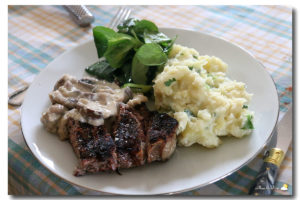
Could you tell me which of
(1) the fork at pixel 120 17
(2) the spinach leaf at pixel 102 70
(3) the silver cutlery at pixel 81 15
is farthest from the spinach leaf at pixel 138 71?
(3) the silver cutlery at pixel 81 15

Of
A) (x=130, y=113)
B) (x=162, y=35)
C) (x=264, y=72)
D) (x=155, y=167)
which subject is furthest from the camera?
(x=162, y=35)

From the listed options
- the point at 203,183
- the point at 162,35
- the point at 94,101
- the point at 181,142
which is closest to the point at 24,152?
the point at 94,101

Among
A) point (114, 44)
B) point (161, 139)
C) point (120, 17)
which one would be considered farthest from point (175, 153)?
point (120, 17)

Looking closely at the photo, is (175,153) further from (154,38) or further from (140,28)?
(140,28)

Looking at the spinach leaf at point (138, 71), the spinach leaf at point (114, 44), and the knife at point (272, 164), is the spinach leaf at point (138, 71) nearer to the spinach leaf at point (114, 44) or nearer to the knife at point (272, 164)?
the spinach leaf at point (114, 44)

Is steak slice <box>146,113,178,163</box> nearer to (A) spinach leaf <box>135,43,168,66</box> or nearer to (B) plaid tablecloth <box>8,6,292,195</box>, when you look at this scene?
(B) plaid tablecloth <box>8,6,292,195</box>

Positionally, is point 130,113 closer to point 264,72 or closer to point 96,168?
point 96,168

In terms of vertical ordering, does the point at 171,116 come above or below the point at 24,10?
above
